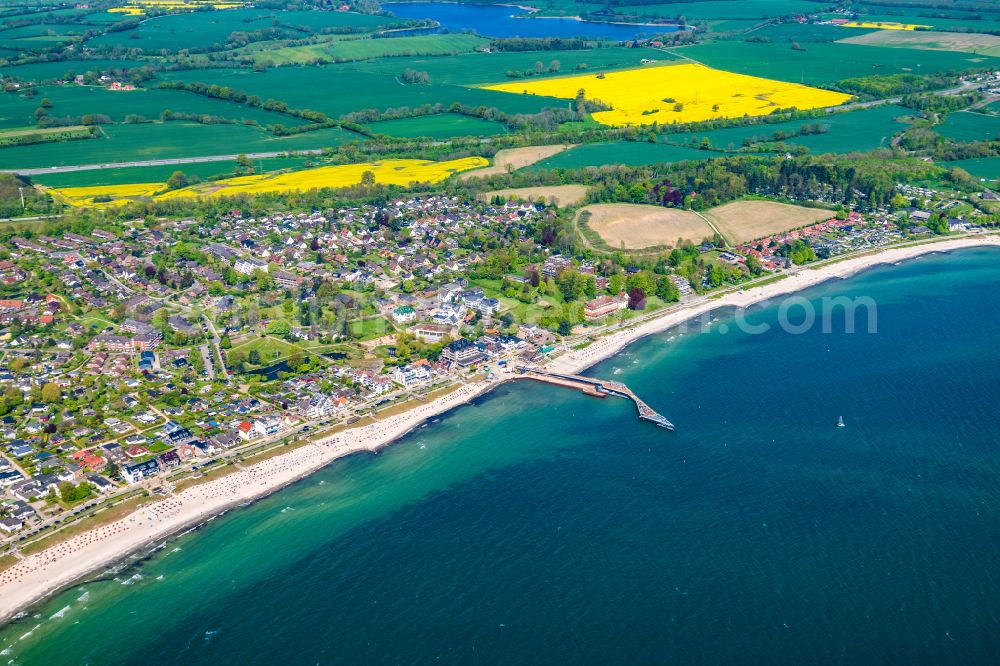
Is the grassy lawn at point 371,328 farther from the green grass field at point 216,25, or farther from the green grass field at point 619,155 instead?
the green grass field at point 216,25

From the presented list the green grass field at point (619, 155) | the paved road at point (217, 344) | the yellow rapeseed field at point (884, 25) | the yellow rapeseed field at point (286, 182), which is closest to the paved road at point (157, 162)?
the yellow rapeseed field at point (286, 182)

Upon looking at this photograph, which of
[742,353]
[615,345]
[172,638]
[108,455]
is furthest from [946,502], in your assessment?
[108,455]

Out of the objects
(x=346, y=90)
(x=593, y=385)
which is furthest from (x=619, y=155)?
(x=593, y=385)

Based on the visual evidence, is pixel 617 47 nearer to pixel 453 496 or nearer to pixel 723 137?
pixel 723 137

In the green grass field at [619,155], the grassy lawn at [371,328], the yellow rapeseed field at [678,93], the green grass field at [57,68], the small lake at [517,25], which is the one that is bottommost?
the grassy lawn at [371,328]

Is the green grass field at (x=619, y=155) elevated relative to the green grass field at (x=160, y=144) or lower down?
lower down

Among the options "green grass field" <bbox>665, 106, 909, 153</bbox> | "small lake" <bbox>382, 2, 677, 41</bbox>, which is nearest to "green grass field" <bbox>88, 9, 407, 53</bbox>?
"small lake" <bbox>382, 2, 677, 41</bbox>
